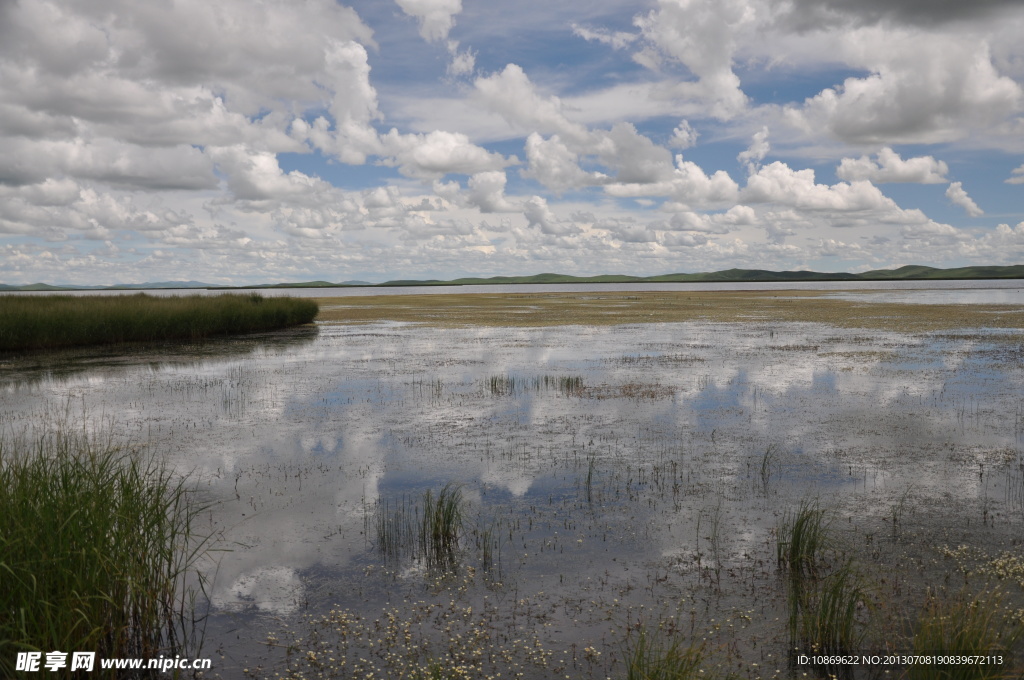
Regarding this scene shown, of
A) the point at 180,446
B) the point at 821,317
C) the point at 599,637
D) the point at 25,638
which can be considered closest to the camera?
the point at 25,638

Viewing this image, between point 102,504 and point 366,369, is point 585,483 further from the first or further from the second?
point 366,369

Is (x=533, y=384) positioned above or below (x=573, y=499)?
above

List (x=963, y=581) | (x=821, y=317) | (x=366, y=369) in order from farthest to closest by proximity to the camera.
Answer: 1. (x=821, y=317)
2. (x=366, y=369)
3. (x=963, y=581)

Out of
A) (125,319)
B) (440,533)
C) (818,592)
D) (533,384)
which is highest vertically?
(125,319)

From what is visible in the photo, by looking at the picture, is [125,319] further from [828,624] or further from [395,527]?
[828,624]

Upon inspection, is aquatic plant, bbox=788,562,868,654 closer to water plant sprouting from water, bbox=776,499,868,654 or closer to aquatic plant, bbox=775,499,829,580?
water plant sprouting from water, bbox=776,499,868,654

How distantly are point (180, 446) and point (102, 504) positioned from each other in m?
8.42

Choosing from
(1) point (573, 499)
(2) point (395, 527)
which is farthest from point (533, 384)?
(2) point (395, 527)

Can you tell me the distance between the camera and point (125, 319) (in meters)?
36.0

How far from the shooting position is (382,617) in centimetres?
709

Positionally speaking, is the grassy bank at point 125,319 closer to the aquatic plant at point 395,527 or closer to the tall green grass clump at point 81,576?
the aquatic plant at point 395,527

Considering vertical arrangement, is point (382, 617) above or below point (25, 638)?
below

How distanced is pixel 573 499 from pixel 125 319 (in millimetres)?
33493

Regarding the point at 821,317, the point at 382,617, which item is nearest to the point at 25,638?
the point at 382,617
